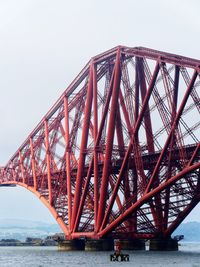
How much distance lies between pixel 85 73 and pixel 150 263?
33.6 m

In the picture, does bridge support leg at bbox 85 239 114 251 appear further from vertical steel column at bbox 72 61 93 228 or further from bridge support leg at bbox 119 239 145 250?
vertical steel column at bbox 72 61 93 228

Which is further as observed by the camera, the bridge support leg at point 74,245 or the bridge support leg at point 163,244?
the bridge support leg at point 74,245

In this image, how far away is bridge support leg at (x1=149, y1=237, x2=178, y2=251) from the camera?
7944cm

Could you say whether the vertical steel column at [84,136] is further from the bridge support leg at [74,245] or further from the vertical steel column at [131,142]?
the vertical steel column at [131,142]

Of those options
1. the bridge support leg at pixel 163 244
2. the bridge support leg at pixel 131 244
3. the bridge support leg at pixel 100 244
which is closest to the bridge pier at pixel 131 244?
the bridge support leg at pixel 131 244

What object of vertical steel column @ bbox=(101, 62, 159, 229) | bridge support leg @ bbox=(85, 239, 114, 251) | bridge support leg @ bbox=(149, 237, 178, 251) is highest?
vertical steel column @ bbox=(101, 62, 159, 229)

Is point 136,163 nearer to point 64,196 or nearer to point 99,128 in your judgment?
point 99,128

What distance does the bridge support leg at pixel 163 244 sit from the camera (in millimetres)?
79438

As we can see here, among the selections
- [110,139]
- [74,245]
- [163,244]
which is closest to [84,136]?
[110,139]

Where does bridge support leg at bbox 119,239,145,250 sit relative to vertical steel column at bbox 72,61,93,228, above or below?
below

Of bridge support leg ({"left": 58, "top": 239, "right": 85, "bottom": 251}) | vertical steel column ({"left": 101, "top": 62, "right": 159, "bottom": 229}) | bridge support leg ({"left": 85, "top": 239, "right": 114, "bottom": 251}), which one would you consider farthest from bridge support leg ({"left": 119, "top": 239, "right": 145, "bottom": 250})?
vertical steel column ({"left": 101, "top": 62, "right": 159, "bottom": 229})

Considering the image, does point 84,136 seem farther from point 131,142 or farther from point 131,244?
point 131,244

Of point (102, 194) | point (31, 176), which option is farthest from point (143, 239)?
point (31, 176)

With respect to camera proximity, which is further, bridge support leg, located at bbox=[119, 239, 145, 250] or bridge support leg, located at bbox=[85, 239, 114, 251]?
bridge support leg, located at bbox=[119, 239, 145, 250]
